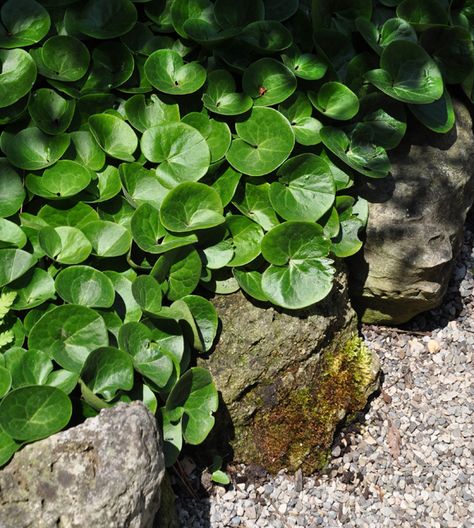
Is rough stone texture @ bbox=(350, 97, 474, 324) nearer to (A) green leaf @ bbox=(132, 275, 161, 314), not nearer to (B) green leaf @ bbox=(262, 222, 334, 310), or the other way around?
(B) green leaf @ bbox=(262, 222, 334, 310)

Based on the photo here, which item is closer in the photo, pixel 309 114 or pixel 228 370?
pixel 228 370

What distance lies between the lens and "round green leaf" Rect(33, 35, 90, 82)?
9.06 ft

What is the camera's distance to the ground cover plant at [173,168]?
238 cm

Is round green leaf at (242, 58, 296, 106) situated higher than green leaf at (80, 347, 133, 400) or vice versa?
round green leaf at (242, 58, 296, 106)

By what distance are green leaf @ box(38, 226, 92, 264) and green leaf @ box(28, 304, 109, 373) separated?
0.68ft

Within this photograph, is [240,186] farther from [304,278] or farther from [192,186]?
[304,278]

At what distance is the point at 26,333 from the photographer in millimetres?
2375

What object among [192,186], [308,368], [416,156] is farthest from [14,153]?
[416,156]

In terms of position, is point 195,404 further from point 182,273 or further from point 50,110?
point 50,110

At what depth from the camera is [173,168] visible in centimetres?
268

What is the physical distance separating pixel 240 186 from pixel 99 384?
3.09 ft

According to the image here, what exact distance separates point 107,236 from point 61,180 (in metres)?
0.27

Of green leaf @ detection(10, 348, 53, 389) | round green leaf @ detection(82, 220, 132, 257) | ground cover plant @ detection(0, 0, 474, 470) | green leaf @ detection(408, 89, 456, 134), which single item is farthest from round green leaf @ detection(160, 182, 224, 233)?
green leaf @ detection(408, 89, 456, 134)

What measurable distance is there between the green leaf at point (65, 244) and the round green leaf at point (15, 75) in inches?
20.2
